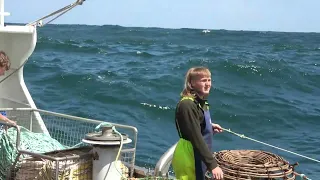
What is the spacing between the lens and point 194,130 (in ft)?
13.2

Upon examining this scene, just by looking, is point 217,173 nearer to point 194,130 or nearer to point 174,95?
point 194,130

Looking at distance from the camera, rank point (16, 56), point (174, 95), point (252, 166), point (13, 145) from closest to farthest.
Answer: point (252, 166) → point (13, 145) → point (16, 56) → point (174, 95)

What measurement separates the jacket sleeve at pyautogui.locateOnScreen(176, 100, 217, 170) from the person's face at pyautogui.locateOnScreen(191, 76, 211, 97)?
133 mm

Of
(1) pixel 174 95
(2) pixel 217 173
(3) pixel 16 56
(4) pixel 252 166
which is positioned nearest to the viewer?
(2) pixel 217 173

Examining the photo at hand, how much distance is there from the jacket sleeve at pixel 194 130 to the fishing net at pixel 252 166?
0.70ft

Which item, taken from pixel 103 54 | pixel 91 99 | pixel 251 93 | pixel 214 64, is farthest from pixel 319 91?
pixel 103 54

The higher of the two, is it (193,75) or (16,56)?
(193,75)

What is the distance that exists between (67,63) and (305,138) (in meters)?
14.0

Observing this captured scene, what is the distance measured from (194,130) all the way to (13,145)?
215cm

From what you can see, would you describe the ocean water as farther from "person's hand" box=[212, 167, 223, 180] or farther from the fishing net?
"person's hand" box=[212, 167, 223, 180]

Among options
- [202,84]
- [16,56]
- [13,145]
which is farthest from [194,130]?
[16,56]

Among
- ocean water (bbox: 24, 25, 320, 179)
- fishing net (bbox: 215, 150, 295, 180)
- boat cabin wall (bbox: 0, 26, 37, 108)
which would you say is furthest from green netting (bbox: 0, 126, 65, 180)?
ocean water (bbox: 24, 25, 320, 179)

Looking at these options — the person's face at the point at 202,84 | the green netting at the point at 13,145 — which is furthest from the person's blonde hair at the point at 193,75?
the green netting at the point at 13,145

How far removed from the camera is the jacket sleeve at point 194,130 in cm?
401
